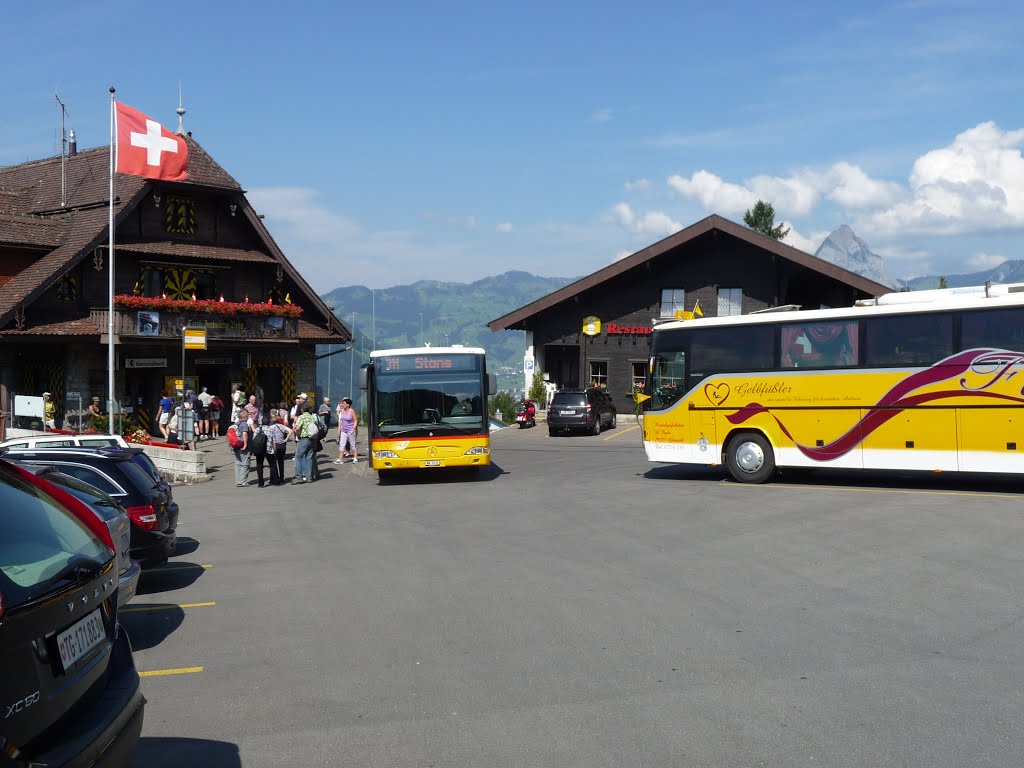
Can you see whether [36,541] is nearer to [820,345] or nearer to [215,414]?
[820,345]

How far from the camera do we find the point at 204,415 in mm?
34156

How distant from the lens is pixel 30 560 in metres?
4.07

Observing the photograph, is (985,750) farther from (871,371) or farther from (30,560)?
(871,371)

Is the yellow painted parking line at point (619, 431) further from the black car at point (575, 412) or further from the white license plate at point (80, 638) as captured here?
the white license plate at point (80, 638)

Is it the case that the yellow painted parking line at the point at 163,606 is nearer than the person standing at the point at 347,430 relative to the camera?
Yes

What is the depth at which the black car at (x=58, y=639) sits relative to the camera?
367cm

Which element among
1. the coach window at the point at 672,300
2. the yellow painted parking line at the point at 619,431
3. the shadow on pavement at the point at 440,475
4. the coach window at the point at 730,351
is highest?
the coach window at the point at 672,300

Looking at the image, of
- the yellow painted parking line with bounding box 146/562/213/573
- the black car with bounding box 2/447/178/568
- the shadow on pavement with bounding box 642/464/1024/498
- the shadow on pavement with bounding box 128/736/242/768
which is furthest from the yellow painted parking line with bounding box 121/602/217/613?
the shadow on pavement with bounding box 642/464/1024/498

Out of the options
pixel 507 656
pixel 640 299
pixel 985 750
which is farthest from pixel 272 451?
pixel 640 299

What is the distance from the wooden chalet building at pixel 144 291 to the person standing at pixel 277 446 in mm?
13510

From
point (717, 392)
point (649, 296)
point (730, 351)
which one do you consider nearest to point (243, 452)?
point (717, 392)

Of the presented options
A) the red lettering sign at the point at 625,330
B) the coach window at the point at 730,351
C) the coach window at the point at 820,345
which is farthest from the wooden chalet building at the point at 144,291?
the coach window at the point at 820,345

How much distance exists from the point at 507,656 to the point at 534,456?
772 inches

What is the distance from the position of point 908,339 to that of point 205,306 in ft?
84.3
